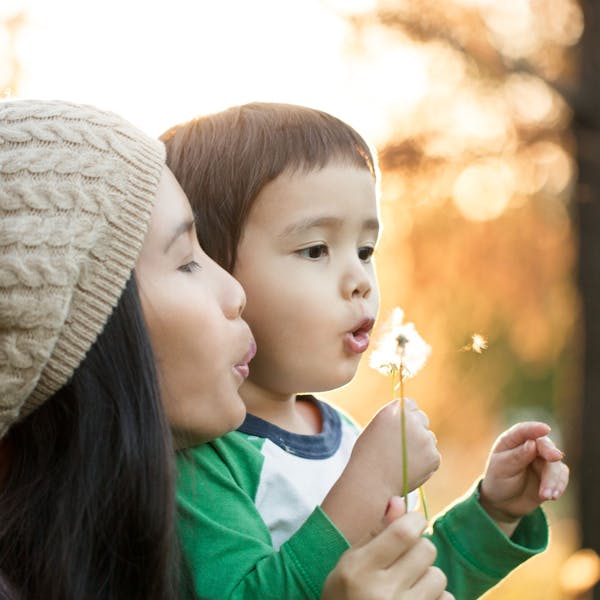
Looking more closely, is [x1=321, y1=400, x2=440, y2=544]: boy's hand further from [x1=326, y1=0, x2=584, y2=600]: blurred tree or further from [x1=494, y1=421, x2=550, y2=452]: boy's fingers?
[x1=326, y1=0, x2=584, y2=600]: blurred tree

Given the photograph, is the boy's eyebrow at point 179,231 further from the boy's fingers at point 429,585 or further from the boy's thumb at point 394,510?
the boy's fingers at point 429,585

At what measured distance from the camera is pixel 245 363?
6.34ft

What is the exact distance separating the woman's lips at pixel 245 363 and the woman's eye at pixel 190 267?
0.18 m

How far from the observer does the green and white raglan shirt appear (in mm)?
1736

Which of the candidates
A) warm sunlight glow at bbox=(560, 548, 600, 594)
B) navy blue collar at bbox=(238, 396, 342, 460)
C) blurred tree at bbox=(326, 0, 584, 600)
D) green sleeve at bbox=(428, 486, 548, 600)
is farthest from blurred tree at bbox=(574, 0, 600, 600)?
navy blue collar at bbox=(238, 396, 342, 460)

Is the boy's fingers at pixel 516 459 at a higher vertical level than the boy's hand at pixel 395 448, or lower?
lower

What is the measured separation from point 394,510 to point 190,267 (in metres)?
0.59

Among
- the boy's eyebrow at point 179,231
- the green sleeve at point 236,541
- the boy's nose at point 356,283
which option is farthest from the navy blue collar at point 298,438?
the boy's eyebrow at point 179,231

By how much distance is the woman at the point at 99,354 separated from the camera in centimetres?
170

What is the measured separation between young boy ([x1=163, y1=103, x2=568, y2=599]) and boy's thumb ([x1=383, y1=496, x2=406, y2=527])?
3 centimetres

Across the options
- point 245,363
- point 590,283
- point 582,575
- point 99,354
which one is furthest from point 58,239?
point 590,283

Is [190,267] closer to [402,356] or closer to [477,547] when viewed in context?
[402,356]

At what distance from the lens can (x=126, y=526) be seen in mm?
1813

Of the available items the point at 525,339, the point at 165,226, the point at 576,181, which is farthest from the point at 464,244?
the point at 165,226
